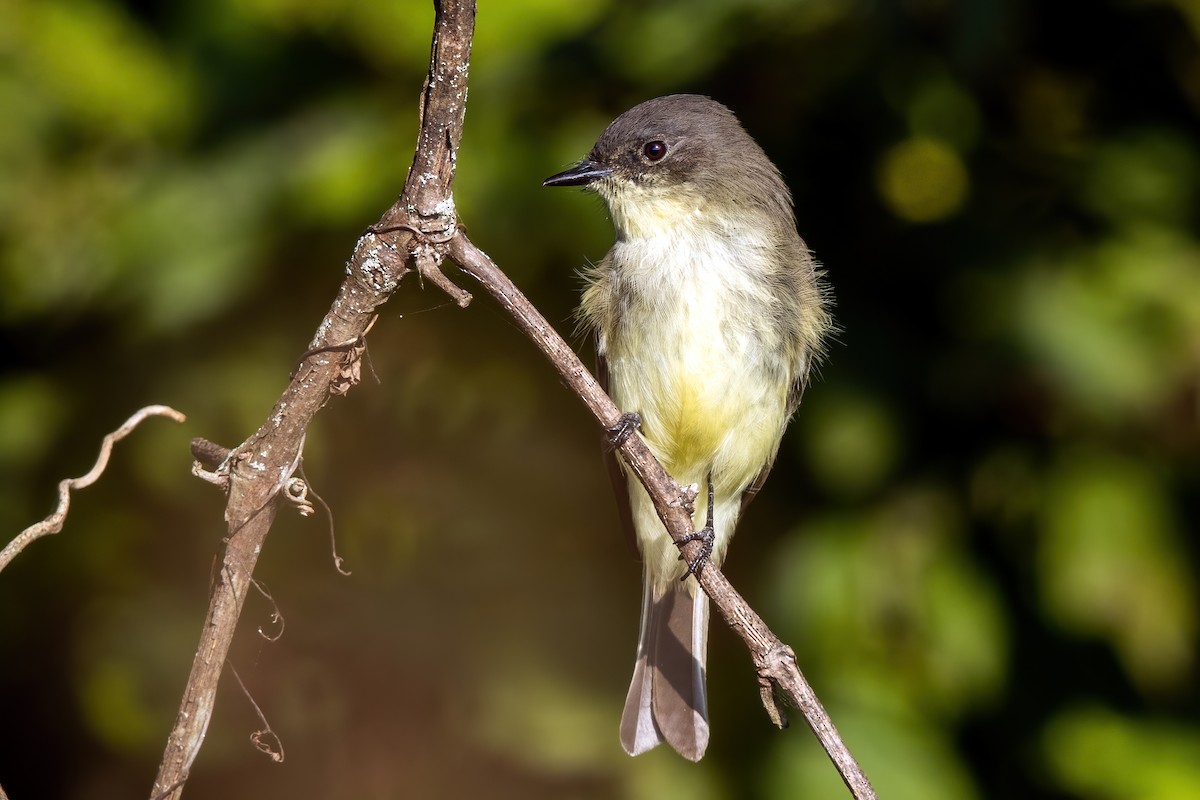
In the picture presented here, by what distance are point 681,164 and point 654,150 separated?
3.3 inches

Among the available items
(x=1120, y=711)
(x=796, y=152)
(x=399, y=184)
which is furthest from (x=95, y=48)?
(x=1120, y=711)

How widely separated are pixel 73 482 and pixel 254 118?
5.42 ft

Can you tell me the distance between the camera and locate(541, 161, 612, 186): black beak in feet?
9.86

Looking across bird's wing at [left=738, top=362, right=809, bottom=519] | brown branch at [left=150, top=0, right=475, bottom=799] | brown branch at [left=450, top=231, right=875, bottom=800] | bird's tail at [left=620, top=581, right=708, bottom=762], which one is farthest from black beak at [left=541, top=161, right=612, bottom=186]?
brown branch at [left=150, top=0, right=475, bottom=799]

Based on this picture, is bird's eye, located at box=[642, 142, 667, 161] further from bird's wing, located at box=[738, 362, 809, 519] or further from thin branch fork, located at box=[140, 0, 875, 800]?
thin branch fork, located at box=[140, 0, 875, 800]

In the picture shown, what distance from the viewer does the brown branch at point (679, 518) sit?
1.68 m

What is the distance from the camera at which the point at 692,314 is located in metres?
3.09

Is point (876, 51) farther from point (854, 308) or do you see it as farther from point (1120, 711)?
point (1120, 711)

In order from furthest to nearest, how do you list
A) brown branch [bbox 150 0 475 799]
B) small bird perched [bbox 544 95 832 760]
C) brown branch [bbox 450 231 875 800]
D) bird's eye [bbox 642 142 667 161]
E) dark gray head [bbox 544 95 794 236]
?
bird's eye [bbox 642 142 667 161] → dark gray head [bbox 544 95 794 236] → small bird perched [bbox 544 95 832 760] → brown branch [bbox 450 231 875 800] → brown branch [bbox 150 0 475 799]

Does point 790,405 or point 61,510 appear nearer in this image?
point 61,510

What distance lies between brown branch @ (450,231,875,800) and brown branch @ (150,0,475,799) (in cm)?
7

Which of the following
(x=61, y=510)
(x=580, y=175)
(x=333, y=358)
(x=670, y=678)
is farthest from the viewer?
(x=670, y=678)

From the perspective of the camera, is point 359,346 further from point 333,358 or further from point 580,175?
point 580,175

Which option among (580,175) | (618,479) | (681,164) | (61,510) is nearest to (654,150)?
(681,164)
